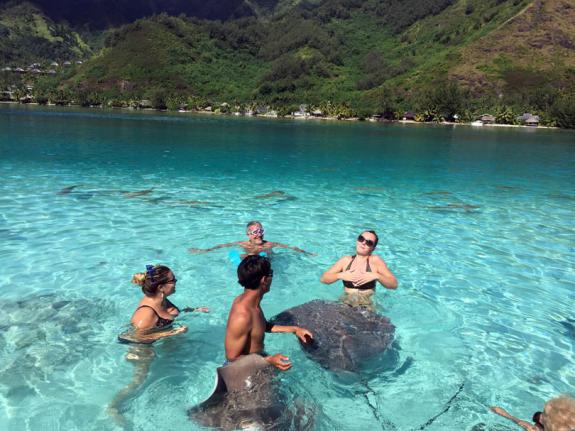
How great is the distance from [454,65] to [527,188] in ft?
440

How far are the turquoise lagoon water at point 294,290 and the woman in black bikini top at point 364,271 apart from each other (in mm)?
787

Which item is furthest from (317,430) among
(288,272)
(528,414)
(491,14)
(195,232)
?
(491,14)

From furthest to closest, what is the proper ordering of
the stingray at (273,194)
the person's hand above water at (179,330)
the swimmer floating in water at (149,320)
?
the stingray at (273,194), the person's hand above water at (179,330), the swimmer floating in water at (149,320)

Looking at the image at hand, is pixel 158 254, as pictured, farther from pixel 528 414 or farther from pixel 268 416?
pixel 528 414

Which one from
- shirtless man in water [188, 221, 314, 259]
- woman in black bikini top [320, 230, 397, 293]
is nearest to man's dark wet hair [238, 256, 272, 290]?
woman in black bikini top [320, 230, 397, 293]

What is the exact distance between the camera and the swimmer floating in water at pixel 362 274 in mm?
6812

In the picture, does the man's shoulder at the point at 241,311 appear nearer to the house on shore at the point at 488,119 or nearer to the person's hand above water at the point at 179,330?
the person's hand above water at the point at 179,330

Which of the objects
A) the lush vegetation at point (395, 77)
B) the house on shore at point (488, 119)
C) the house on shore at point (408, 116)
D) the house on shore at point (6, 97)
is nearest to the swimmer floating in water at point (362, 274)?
the lush vegetation at point (395, 77)

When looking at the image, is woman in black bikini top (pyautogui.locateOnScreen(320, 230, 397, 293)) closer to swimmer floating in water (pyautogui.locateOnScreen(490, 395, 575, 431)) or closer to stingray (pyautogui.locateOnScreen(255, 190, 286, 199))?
swimmer floating in water (pyautogui.locateOnScreen(490, 395, 575, 431))

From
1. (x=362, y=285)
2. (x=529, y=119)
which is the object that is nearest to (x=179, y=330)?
(x=362, y=285)

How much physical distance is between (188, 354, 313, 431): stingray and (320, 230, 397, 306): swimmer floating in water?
271cm

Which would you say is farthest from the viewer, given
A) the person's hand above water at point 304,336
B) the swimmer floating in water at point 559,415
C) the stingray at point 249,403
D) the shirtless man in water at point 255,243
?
the shirtless man in water at point 255,243

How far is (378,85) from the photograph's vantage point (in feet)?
523

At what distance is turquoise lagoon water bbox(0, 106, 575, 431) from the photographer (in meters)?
5.07
